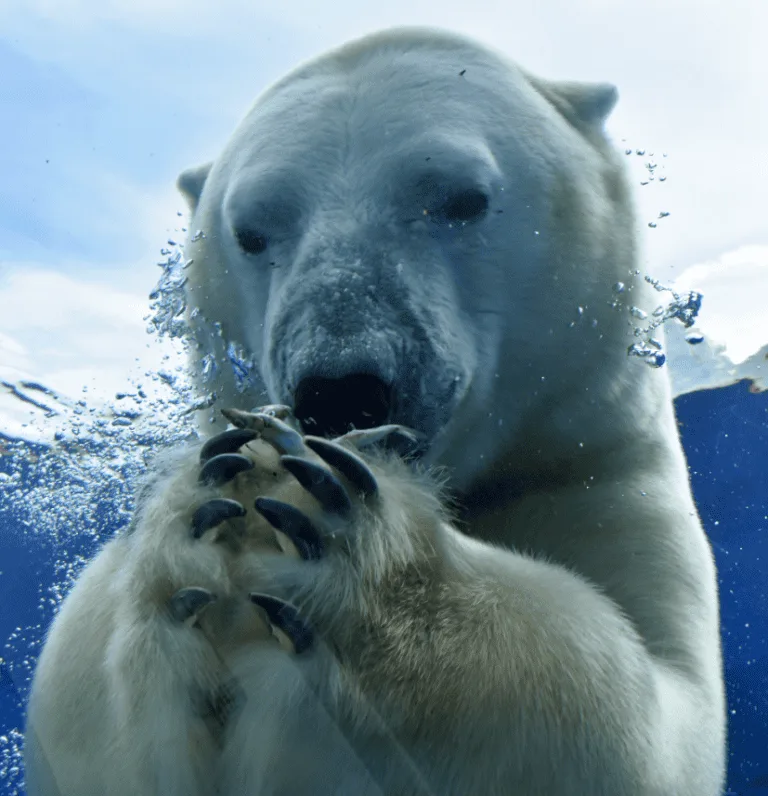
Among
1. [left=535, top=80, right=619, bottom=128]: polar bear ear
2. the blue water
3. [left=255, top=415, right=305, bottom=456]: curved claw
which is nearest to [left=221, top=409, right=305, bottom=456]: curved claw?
[left=255, top=415, right=305, bottom=456]: curved claw

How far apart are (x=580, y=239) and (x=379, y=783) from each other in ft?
4.68

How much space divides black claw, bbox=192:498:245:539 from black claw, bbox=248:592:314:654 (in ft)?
0.35

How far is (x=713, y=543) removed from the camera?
6184mm

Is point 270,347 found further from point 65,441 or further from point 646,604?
point 65,441

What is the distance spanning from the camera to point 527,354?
6.72ft

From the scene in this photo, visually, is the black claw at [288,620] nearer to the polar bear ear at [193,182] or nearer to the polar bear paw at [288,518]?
the polar bear paw at [288,518]

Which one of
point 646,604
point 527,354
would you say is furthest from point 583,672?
→ point 527,354

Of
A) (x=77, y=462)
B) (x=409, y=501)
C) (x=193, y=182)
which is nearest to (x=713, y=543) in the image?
(x=77, y=462)

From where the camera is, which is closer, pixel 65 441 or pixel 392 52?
pixel 392 52

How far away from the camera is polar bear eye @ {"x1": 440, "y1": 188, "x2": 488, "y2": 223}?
1945 mm

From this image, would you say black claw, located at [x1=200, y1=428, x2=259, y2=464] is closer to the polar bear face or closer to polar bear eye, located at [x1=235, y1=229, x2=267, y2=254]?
the polar bear face

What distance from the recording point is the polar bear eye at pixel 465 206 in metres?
1.95

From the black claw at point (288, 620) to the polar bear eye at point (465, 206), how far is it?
117 cm

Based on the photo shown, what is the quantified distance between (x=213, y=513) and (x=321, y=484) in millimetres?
155
